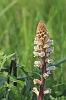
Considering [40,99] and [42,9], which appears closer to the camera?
[40,99]

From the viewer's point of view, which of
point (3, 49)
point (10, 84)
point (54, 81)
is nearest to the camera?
point (10, 84)

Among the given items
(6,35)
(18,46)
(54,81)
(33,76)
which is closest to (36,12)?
(6,35)

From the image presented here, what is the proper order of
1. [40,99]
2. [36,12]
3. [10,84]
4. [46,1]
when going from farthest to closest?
[46,1] < [36,12] < [10,84] < [40,99]

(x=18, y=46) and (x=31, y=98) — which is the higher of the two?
(x=18, y=46)

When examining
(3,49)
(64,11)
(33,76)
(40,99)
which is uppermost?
(64,11)

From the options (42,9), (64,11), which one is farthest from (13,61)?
(42,9)

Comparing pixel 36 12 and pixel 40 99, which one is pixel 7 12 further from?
pixel 40 99
